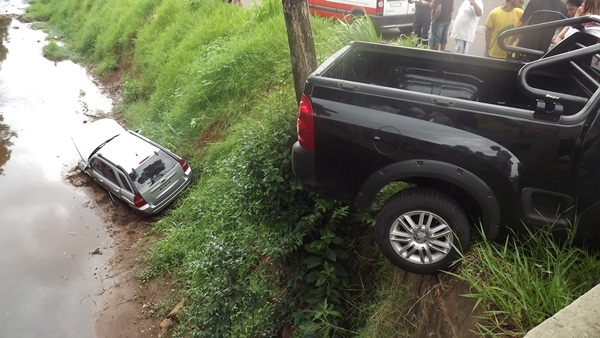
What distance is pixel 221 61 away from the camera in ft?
36.5

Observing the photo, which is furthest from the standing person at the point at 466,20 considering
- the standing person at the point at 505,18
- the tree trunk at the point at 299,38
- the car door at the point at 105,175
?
the car door at the point at 105,175

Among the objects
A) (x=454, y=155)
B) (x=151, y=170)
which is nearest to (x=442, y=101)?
(x=454, y=155)

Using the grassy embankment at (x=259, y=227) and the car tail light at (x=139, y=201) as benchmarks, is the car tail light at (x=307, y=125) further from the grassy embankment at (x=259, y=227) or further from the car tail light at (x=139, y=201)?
the car tail light at (x=139, y=201)

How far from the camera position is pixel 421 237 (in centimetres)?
332

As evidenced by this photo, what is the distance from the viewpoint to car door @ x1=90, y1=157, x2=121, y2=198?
1139 cm

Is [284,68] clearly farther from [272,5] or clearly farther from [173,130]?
[173,130]

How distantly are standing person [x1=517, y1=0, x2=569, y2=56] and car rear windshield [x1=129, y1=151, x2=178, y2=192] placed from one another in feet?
26.1

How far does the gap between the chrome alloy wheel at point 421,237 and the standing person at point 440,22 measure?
5.92m

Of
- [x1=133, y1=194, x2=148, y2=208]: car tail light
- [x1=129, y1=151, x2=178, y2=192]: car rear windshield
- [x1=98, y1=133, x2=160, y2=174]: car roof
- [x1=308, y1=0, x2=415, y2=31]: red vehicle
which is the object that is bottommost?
[x1=133, y1=194, x2=148, y2=208]: car tail light

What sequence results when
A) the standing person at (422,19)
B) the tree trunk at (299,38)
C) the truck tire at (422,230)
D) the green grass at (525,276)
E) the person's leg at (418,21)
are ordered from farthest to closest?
the person's leg at (418,21), the standing person at (422,19), the tree trunk at (299,38), the truck tire at (422,230), the green grass at (525,276)

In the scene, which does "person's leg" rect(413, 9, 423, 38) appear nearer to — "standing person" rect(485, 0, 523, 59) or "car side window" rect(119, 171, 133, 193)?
"standing person" rect(485, 0, 523, 59)

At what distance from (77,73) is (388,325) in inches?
792

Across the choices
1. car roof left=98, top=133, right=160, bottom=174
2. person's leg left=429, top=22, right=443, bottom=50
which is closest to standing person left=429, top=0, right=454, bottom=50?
person's leg left=429, top=22, right=443, bottom=50

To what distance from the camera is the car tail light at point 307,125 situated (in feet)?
11.4
